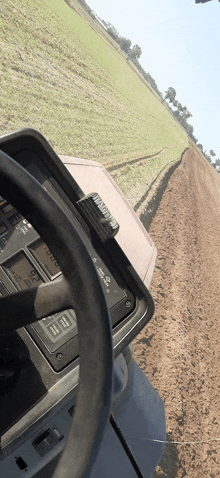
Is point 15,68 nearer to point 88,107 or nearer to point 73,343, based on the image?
point 88,107

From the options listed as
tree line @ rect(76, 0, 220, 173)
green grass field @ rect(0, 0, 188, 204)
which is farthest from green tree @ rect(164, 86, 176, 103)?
green grass field @ rect(0, 0, 188, 204)

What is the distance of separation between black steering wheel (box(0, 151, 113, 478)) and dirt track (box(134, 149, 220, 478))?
328cm

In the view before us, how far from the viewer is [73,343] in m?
1.71

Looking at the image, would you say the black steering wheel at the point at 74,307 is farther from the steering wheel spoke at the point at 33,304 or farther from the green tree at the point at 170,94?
the green tree at the point at 170,94

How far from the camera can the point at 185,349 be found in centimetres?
556

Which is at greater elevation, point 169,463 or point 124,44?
point 124,44

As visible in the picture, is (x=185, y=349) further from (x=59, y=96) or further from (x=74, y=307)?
(x=59, y=96)

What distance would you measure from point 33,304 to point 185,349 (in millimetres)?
4689

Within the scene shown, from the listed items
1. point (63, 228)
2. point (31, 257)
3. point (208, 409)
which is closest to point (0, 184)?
point (63, 228)

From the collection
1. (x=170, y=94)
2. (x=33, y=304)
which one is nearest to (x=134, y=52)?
(x=170, y=94)

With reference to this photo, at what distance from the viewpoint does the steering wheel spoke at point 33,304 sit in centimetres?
124

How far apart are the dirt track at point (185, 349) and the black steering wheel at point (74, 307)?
3.28m

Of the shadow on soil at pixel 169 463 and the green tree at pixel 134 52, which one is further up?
the green tree at pixel 134 52

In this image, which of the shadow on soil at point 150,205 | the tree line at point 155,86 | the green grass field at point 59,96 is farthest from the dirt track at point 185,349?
the tree line at point 155,86
